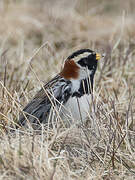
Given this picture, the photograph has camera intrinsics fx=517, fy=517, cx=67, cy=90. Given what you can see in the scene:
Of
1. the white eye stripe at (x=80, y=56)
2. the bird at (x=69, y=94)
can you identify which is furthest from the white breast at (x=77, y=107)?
the white eye stripe at (x=80, y=56)

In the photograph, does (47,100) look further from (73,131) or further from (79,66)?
(73,131)

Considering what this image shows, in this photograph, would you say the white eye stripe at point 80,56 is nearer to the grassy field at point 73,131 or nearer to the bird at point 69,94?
the bird at point 69,94

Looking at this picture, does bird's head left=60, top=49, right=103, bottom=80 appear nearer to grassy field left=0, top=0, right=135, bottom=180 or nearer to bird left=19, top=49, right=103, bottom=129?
bird left=19, top=49, right=103, bottom=129

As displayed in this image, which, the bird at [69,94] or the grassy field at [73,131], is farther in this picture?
the bird at [69,94]

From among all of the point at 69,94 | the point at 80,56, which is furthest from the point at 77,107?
the point at 80,56

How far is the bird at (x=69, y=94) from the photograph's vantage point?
153 inches

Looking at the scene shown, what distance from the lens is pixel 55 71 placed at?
5520 mm

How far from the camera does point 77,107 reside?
3881 mm

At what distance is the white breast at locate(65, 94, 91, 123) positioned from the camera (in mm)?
3873

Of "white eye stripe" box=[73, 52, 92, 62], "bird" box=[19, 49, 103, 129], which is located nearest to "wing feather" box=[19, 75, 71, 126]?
"bird" box=[19, 49, 103, 129]

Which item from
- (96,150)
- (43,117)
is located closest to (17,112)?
(43,117)

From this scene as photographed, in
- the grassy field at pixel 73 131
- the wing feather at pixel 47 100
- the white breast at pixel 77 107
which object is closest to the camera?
the grassy field at pixel 73 131

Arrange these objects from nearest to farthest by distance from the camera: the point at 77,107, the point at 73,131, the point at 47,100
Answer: the point at 73,131, the point at 77,107, the point at 47,100

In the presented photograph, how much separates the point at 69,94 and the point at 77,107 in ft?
0.45
